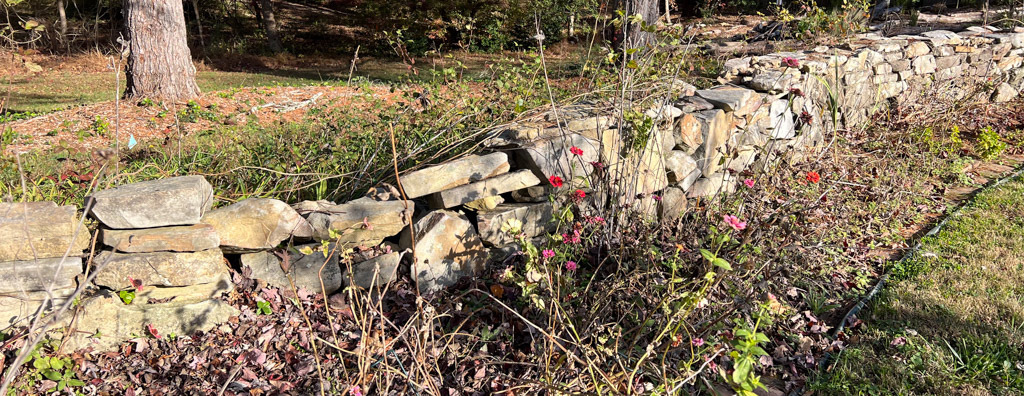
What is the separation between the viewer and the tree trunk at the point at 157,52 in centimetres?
790

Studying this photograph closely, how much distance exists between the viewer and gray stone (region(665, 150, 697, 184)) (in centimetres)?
374

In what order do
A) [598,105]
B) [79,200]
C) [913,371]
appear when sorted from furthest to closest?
[598,105] < [79,200] < [913,371]

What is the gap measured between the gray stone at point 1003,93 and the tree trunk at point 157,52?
9237mm

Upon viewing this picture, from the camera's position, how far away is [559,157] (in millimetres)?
3316

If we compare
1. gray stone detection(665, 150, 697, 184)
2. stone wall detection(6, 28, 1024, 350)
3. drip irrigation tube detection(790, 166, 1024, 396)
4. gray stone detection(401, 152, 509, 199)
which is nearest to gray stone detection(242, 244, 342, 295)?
stone wall detection(6, 28, 1024, 350)

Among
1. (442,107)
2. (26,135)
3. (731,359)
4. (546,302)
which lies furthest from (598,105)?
(26,135)

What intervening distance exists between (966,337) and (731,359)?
106 centimetres

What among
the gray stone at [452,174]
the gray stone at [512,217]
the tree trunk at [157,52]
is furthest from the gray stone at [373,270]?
the tree trunk at [157,52]

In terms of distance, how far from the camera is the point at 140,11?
7.85m

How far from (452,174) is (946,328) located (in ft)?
7.73

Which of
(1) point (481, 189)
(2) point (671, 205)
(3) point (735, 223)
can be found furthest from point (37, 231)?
(2) point (671, 205)

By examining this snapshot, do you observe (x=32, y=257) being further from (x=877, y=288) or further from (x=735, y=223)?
(x=877, y=288)

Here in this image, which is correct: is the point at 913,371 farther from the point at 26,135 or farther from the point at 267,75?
the point at 267,75

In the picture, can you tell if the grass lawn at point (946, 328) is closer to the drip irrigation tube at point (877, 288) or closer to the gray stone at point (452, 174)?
the drip irrigation tube at point (877, 288)
